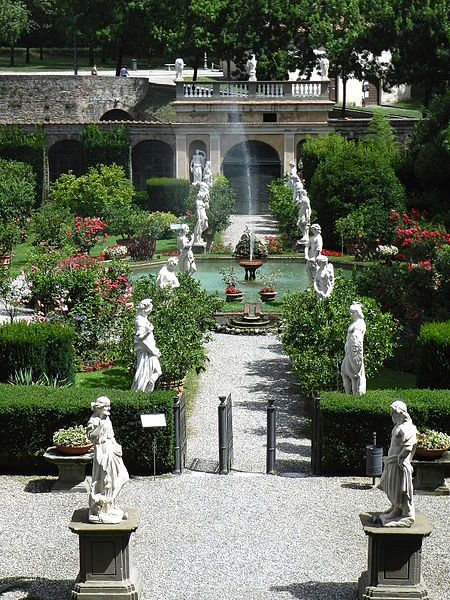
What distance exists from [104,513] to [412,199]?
21.7 meters

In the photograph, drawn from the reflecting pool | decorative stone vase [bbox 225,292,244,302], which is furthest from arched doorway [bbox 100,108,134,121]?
decorative stone vase [bbox 225,292,244,302]

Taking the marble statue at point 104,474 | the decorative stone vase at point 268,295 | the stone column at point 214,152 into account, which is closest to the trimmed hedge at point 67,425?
the marble statue at point 104,474

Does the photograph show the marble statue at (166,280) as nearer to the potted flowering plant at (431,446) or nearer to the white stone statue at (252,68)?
the potted flowering plant at (431,446)

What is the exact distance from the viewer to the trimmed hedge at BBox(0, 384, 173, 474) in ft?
56.3

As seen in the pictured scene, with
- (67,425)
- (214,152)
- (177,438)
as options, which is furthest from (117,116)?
(177,438)

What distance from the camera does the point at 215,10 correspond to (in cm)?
4997

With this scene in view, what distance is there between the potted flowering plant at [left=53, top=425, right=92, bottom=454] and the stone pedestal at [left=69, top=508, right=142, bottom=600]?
364cm

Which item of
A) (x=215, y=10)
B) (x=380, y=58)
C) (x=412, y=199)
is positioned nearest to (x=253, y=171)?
(x=215, y=10)

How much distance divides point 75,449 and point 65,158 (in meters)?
32.3

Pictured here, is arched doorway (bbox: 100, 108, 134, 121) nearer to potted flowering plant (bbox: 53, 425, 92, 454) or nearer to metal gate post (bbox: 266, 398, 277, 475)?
metal gate post (bbox: 266, 398, 277, 475)

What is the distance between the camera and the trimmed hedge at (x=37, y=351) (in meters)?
19.8

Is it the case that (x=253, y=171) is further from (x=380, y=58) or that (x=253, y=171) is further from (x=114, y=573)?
(x=114, y=573)

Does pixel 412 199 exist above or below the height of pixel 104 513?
above

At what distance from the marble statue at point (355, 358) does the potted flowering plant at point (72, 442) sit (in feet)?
13.2
